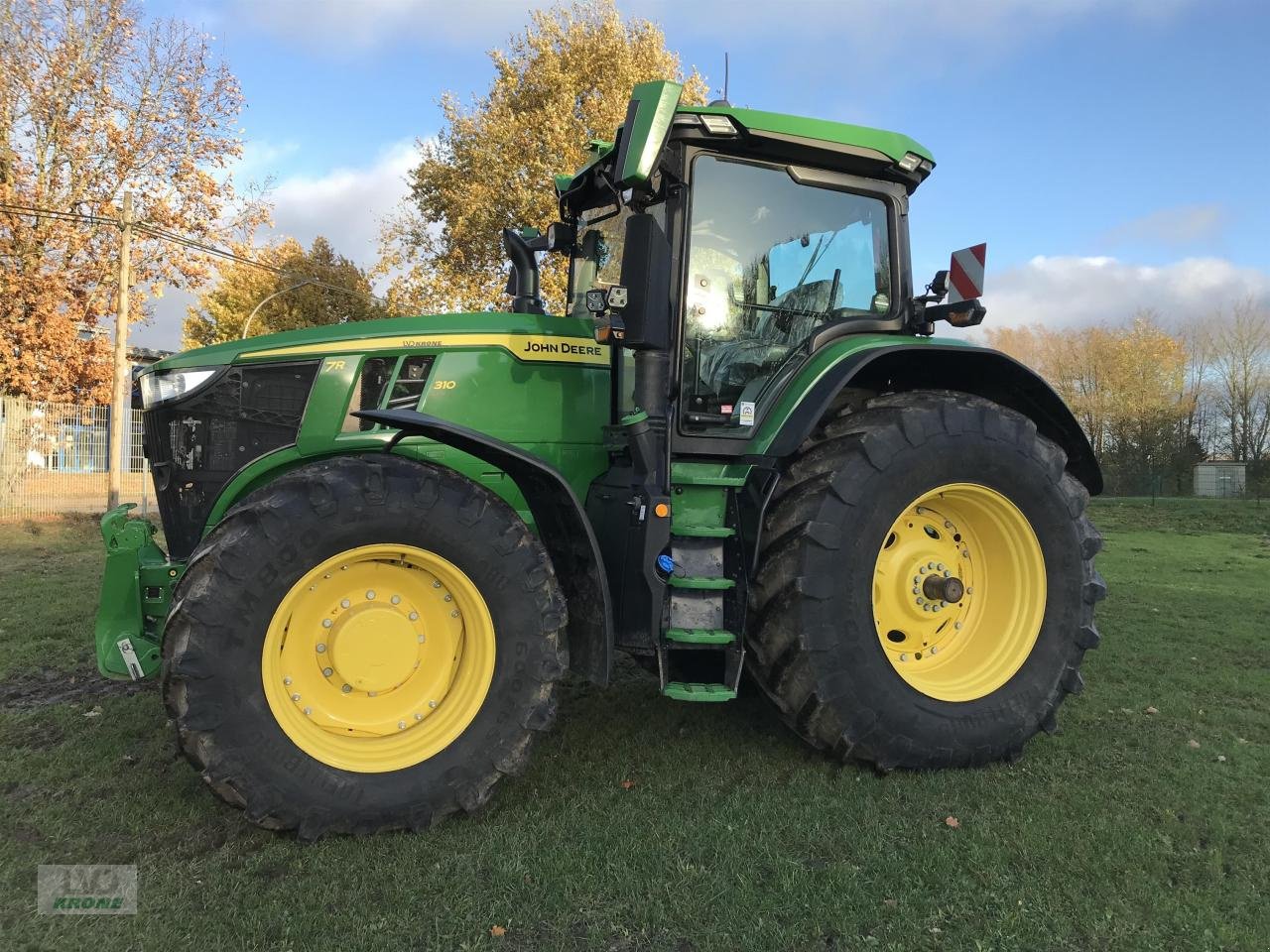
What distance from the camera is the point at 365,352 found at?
3209 millimetres

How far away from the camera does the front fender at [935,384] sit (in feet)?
10.5

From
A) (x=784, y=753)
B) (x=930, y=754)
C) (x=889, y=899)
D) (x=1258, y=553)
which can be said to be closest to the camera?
(x=889, y=899)

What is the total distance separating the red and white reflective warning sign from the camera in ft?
12.6

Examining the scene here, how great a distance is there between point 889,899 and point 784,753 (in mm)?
1083

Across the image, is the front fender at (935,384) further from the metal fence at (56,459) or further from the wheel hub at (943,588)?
the metal fence at (56,459)

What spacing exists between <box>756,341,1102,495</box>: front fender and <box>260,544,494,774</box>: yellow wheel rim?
140 cm

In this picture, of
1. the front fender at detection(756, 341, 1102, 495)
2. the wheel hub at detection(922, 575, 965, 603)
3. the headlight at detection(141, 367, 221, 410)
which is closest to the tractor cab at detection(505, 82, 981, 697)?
the front fender at detection(756, 341, 1102, 495)

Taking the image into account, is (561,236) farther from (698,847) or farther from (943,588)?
(698,847)

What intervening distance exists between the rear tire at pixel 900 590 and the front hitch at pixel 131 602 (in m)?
2.29

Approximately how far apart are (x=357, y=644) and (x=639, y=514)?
3.70ft

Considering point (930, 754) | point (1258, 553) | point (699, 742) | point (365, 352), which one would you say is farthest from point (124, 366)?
point (1258, 553)

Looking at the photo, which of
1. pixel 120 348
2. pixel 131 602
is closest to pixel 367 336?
pixel 131 602

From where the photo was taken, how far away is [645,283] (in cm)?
299

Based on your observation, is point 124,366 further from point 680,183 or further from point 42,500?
point 680,183
